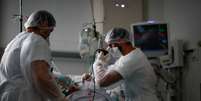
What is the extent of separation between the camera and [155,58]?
3.84 meters

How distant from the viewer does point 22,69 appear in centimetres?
224

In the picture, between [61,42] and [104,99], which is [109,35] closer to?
[104,99]

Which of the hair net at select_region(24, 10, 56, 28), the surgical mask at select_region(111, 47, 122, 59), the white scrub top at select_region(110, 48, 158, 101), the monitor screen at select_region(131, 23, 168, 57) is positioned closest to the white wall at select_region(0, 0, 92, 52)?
the monitor screen at select_region(131, 23, 168, 57)

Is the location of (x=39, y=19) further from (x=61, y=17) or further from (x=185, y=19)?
(x=61, y=17)

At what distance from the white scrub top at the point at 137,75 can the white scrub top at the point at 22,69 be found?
72cm

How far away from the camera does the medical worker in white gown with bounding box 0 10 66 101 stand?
2195 mm

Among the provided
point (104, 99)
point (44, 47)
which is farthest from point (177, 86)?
point (44, 47)

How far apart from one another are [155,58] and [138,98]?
110 cm

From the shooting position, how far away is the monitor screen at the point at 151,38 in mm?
3762

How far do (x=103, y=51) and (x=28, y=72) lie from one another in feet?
2.89

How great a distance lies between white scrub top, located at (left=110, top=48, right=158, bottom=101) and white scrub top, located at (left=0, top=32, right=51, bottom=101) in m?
0.72

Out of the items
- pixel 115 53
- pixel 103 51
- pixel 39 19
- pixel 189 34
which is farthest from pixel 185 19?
pixel 39 19

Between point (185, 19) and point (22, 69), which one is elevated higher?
point (185, 19)

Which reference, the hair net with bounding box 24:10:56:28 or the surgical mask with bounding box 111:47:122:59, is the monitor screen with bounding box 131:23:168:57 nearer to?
the surgical mask with bounding box 111:47:122:59
